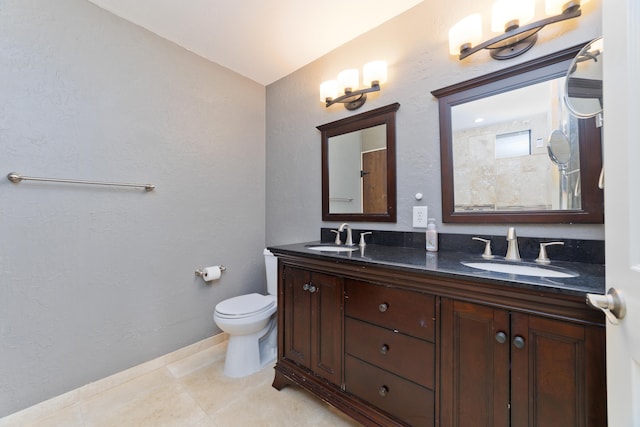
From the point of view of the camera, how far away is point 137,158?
1699mm

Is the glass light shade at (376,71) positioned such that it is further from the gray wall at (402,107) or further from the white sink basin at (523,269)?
the white sink basin at (523,269)

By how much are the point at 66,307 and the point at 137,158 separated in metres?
0.96

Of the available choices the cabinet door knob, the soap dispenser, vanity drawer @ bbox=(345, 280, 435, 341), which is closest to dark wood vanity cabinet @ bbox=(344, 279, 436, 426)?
vanity drawer @ bbox=(345, 280, 435, 341)

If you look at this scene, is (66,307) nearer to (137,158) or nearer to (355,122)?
(137,158)

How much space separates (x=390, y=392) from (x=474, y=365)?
1.32 feet

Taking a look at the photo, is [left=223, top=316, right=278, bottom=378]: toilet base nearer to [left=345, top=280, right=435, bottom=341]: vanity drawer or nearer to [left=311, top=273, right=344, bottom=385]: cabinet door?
[left=311, top=273, right=344, bottom=385]: cabinet door

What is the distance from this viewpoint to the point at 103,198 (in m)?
1.57

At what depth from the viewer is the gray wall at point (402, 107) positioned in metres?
1.20

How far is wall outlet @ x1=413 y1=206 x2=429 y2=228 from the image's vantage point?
4.92 feet

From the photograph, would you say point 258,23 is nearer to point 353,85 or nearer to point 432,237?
point 353,85

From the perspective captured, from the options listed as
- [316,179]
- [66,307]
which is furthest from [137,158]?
[316,179]

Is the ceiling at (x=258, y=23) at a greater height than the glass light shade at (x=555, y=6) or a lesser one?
greater

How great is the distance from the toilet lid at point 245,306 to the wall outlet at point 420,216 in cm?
114

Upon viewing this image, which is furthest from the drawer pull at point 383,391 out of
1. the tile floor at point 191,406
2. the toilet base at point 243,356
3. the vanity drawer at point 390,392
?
the toilet base at point 243,356
